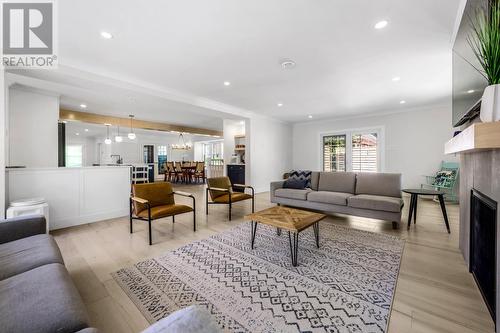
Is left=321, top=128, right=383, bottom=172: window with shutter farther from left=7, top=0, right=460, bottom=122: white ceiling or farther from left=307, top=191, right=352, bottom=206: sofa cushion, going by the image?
left=307, top=191, right=352, bottom=206: sofa cushion

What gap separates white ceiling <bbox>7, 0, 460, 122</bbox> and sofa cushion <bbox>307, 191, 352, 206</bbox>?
6.87ft

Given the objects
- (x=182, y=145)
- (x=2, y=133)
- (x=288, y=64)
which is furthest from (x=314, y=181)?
(x=182, y=145)

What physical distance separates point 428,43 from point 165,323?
3.76 m

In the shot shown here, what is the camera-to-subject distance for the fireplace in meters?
1.44

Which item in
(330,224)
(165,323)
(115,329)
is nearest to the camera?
(165,323)

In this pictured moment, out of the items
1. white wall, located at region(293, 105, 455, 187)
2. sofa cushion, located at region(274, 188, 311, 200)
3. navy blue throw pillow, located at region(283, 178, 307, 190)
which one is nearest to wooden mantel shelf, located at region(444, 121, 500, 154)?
sofa cushion, located at region(274, 188, 311, 200)

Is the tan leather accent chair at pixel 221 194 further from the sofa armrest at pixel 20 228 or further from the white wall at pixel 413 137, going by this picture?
the white wall at pixel 413 137

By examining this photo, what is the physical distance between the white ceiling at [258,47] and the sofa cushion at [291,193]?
210 cm

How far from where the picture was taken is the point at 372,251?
2494 mm

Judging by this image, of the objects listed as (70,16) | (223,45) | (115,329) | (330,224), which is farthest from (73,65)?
(330,224)

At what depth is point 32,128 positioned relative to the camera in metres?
4.01

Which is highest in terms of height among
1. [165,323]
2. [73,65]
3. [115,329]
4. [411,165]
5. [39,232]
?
[73,65]

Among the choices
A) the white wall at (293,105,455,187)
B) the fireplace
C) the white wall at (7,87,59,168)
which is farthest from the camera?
the white wall at (293,105,455,187)

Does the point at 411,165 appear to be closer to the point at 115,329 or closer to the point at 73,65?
the point at 115,329
